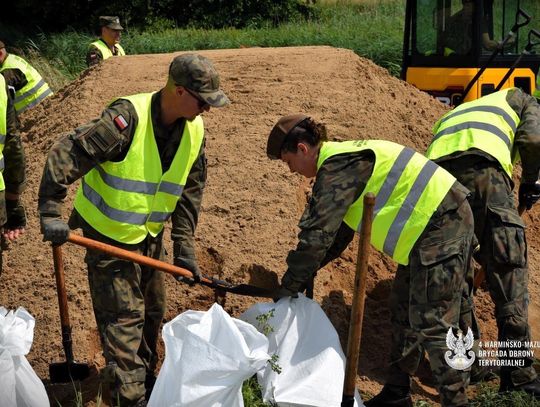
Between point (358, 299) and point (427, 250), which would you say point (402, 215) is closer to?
point (427, 250)

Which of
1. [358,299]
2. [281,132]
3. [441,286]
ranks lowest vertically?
[441,286]

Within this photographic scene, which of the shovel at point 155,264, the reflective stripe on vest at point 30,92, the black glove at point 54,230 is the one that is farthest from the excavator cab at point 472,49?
the black glove at point 54,230

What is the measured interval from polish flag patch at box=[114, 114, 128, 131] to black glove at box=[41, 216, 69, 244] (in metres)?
0.52

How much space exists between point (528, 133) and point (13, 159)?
9.98ft

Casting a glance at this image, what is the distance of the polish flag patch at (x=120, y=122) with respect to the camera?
4.07m

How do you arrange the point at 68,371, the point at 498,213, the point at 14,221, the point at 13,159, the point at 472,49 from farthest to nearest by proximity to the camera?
the point at 472,49 < the point at 14,221 < the point at 13,159 < the point at 498,213 < the point at 68,371

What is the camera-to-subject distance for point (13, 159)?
17.5ft

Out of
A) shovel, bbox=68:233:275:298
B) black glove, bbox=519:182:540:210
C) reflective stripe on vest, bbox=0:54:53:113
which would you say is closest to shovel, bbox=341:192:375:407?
shovel, bbox=68:233:275:298

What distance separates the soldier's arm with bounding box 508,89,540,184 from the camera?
5.02 m

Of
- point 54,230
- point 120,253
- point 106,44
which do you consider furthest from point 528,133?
point 106,44

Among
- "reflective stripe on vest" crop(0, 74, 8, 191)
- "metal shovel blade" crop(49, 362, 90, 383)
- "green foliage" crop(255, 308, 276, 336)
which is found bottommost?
"metal shovel blade" crop(49, 362, 90, 383)

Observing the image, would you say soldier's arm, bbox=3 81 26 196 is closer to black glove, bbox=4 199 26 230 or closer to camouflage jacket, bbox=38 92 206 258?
black glove, bbox=4 199 26 230

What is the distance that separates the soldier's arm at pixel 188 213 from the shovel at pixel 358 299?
1053mm

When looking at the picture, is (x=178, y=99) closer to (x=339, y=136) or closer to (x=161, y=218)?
(x=161, y=218)
